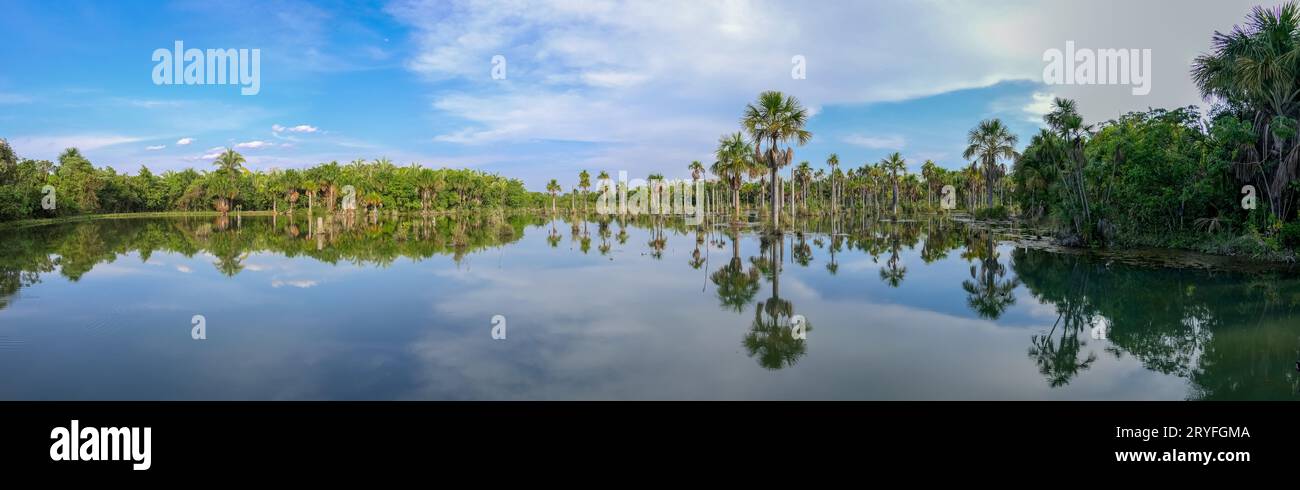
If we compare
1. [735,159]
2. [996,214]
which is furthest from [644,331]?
[996,214]

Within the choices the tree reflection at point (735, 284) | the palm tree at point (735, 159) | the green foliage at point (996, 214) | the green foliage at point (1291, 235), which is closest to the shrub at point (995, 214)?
the green foliage at point (996, 214)

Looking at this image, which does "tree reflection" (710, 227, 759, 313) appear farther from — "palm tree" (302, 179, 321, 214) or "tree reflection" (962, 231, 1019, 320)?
"palm tree" (302, 179, 321, 214)

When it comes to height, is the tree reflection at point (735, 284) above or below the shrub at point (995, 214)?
below

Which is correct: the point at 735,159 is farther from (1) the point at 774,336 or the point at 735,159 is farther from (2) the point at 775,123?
(1) the point at 774,336

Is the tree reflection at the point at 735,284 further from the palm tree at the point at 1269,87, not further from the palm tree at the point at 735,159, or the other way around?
the palm tree at the point at 735,159

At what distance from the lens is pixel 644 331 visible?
1015 cm

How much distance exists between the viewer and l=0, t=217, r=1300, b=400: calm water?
7.24 m

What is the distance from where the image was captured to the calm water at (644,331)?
7.24 m

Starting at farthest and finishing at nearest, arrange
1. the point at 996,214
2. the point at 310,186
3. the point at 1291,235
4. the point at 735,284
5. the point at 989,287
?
1. the point at 310,186
2. the point at 996,214
3. the point at 1291,235
4. the point at 735,284
5. the point at 989,287

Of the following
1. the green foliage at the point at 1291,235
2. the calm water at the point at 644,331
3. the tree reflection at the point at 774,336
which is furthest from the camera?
the green foliage at the point at 1291,235

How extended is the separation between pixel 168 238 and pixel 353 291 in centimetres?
2637

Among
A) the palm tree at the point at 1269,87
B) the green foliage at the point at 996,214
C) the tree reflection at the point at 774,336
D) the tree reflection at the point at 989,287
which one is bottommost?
the tree reflection at the point at 774,336

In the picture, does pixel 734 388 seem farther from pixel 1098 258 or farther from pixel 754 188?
pixel 754 188
